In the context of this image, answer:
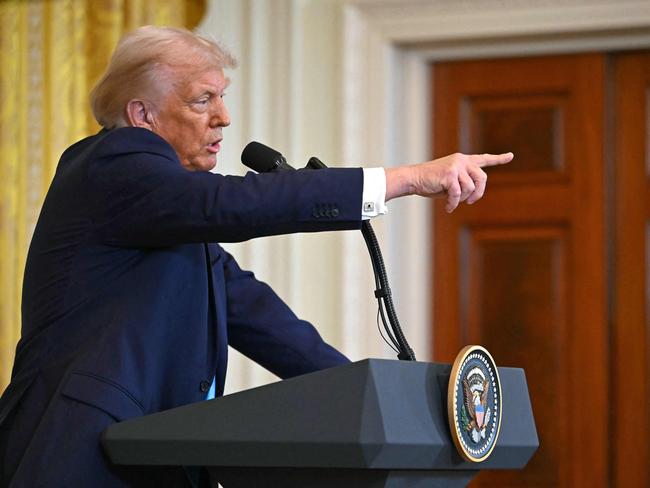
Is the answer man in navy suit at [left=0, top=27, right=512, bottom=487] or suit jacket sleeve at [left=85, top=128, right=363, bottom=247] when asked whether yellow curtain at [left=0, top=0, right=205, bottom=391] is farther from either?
suit jacket sleeve at [left=85, top=128, right=363, bottom=247]

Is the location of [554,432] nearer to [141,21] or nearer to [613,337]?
[613,337]

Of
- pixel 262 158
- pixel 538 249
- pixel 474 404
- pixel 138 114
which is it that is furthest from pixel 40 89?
pixel 474 404

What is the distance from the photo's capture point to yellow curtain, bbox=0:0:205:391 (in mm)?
3910

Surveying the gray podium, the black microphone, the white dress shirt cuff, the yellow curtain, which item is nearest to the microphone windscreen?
the black microphone

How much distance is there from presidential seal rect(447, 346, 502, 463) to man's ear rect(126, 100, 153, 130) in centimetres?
77

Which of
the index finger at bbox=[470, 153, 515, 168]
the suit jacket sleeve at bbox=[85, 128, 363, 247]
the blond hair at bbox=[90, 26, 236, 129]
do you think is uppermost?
the blond hair at bbox=[90, 26, 236, 129]

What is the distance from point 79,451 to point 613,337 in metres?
2.44

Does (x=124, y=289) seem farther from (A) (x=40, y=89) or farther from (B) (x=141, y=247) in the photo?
(A) (x=40, y=89)

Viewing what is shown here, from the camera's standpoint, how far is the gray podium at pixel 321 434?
151cm

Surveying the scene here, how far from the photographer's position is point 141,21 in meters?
3.88

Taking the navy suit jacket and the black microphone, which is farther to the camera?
the black microphone

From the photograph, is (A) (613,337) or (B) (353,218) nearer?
(B) (353,218)

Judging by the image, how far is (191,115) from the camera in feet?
7.07

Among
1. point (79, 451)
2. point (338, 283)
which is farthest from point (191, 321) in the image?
point (338, 283)
